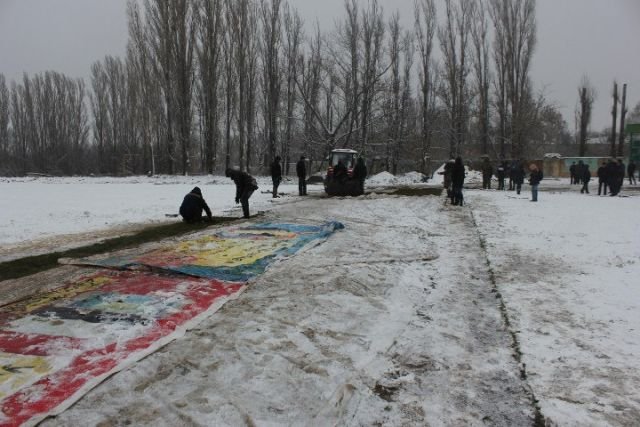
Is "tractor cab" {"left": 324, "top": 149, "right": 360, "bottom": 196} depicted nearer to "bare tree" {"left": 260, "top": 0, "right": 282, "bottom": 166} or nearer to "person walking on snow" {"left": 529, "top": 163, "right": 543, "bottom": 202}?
"person walking on snow" {"left": 529, "top": 163, "right": 543, "bottom": 202}

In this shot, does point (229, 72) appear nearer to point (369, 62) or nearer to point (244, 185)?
point (369, 62)

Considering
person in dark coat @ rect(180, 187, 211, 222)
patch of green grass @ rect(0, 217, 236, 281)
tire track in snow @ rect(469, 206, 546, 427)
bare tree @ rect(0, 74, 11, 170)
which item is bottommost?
tire track in snow @ rect(469, 206, 546, 427)

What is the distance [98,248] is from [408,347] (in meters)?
5.88

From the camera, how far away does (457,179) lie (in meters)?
14.2

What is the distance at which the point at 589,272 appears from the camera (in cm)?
643

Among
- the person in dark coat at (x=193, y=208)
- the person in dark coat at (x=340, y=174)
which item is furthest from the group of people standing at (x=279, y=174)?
the person in dark coat at (x=193, y=208)

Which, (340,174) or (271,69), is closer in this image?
(340,174)

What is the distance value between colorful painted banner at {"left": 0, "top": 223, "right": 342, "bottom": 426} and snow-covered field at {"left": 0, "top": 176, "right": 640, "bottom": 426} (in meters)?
0.18

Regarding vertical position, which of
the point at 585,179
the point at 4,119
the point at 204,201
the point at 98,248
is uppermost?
the point at 4,119

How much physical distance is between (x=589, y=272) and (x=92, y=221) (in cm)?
1033

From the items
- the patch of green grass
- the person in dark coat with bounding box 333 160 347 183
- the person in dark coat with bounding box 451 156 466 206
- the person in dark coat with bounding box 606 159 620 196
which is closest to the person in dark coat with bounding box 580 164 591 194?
the person in dark coat with bounding box 606 159 620 196

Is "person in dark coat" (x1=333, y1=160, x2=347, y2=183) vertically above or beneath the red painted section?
above

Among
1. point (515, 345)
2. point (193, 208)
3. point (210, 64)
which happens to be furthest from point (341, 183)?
point (210, 64)

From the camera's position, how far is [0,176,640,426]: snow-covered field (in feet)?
9.77
